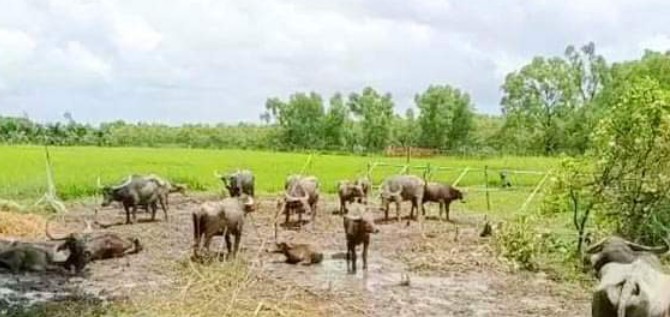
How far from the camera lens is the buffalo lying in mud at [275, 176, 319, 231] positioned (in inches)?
728

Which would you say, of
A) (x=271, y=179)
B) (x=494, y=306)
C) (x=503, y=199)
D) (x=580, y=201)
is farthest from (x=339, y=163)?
(x=494, y=306)

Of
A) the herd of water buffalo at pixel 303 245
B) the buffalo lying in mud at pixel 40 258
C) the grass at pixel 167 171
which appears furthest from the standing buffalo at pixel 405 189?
the buffalo lying in mud at pixel 40 258

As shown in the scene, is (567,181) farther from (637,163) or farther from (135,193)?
(135,193)

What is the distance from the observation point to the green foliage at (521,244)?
13883 mm

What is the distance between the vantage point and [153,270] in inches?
514

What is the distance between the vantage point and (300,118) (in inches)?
2501

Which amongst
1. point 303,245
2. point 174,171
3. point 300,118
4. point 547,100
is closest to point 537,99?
point 547,100

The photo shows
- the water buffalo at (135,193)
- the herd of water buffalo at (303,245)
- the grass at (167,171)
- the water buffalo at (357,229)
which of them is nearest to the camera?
the herd of water buffalo at (303,245)

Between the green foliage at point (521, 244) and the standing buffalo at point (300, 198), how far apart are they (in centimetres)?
516

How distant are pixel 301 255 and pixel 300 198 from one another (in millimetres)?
4594

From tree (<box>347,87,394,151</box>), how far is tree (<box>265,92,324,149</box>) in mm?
2421

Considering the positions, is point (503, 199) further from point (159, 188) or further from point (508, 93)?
point (508, 93)

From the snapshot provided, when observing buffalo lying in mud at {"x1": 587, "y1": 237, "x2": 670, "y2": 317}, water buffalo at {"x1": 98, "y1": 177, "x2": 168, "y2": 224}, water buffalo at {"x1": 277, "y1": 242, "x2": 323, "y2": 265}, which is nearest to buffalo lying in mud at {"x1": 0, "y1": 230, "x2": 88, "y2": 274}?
water buffalo at {"x1": 277, "y1": 242, "x2": 323, "y2": 265}

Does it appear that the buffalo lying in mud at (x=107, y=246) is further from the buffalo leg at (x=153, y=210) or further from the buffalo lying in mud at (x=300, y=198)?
the buffalo lying in mud at (x=300, y=198)
